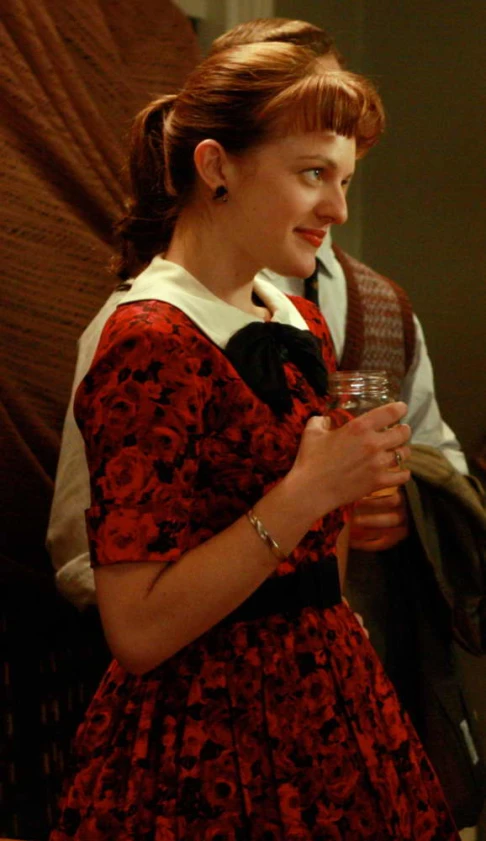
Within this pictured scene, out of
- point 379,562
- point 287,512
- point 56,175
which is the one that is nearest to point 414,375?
point 379,562

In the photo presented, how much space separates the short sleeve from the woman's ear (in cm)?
17

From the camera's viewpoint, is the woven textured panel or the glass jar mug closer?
the glass jar mug

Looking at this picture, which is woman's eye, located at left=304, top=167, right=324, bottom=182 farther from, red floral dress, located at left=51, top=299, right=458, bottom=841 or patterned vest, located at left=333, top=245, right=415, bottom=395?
patterned vest, located at left=333, top=245, right=415, bottom=395

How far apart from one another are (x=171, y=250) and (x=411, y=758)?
0.57 meters

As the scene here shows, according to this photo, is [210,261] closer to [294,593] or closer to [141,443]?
[141,443]

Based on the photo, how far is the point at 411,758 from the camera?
40.2 inches

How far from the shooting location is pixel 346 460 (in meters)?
0.92

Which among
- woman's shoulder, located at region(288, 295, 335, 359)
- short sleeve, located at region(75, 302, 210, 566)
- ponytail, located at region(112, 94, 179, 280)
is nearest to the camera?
short sleeve, located at region(75, 302, 210, 566)

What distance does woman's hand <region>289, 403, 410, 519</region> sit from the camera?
0.91 m

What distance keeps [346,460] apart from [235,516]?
12 centimetres

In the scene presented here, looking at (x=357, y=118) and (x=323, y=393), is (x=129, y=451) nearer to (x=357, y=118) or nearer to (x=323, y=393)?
(x=323, y=393)

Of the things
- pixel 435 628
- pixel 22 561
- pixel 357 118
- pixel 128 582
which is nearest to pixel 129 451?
pixel 128 582

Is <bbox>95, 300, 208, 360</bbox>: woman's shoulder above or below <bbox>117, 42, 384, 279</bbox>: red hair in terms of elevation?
below

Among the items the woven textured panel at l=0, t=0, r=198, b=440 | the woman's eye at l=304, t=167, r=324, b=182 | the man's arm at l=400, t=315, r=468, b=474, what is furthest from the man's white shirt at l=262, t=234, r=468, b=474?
the woman's eye at l=304, t=167, r=324, b=182
